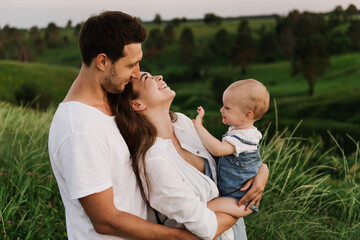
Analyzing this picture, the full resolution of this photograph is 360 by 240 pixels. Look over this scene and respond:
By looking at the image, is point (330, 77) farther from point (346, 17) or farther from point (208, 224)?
point (208, 224)

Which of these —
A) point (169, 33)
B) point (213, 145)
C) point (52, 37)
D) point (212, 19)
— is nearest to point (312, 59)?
point (169, 33)

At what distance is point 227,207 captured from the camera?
2.47m

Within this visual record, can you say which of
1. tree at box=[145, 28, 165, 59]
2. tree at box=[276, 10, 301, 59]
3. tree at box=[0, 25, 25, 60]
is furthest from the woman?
tree at box=[0, 25, 25, 60]

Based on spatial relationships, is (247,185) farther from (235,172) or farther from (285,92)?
(285,92)

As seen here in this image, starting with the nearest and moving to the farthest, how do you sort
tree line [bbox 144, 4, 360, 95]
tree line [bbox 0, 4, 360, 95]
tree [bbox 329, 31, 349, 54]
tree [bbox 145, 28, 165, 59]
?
tree [bbox 329, 31, 349, 54] < tree line [bbox 144, 4, 360, 95] < tree line [bbox 0, 4, 360, 95] < tree [bbox 145, 28, 165, 59]

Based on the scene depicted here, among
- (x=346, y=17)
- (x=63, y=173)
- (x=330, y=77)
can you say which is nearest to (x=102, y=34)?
(x=63, y=173)

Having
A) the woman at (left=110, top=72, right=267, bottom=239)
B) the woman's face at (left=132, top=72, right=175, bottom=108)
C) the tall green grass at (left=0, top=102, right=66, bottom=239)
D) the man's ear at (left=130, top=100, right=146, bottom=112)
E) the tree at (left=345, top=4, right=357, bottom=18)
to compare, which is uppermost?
the tree at (left=345, top=4, right=357, bottom=18)

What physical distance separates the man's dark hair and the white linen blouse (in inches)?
24.5

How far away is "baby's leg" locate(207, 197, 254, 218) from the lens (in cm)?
243

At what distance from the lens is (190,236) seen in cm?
229

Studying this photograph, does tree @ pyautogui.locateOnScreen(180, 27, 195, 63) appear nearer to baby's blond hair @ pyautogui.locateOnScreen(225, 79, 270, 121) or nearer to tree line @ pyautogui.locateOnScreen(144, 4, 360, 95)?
tree line @ pyautogui.locateOnScreen(144, 4, 360, 95)

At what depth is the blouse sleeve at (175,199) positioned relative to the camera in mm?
2152

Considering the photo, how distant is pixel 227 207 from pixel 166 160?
56cm

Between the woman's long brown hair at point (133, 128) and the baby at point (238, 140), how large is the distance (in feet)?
1.24
